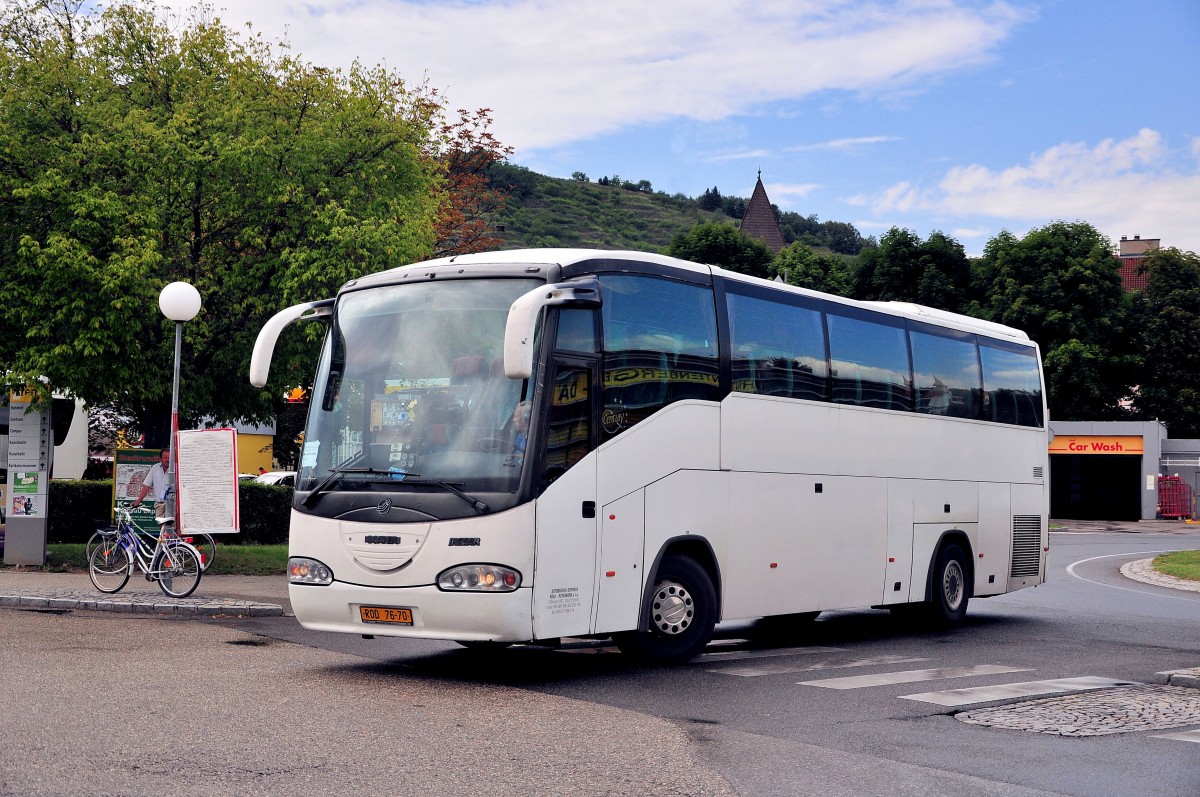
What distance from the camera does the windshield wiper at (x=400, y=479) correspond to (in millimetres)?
10000

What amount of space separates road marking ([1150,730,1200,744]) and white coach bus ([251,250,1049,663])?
4123 mm

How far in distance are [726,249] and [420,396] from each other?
62.6 meters

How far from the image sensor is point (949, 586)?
647 inches

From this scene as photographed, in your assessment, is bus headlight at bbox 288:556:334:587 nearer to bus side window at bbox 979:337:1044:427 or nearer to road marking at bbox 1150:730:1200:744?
road marking at bbox 1150:730:1200:744

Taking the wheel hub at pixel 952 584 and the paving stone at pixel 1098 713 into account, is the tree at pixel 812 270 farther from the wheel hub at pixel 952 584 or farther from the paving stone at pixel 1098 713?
the paving stone at pixel 1098 713

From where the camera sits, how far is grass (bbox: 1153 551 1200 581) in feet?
90.8

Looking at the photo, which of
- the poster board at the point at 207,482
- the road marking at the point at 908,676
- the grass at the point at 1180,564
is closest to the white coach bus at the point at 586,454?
the road marking at the point at 908,676

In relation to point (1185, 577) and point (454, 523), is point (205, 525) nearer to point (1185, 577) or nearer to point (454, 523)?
point (454, 523)

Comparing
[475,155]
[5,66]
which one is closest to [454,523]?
[5,66]

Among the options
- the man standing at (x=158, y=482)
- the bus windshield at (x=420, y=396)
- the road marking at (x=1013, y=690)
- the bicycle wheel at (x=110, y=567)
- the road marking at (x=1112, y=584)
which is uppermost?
the bus windshield at (x=420, y=396)

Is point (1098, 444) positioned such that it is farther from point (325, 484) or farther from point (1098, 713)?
point (325, 484)

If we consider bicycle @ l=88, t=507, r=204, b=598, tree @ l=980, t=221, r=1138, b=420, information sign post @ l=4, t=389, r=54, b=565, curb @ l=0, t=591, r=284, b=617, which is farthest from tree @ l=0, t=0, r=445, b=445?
tree @ l=980, t=221, r=1138, b=420

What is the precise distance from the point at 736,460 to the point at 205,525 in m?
7.98

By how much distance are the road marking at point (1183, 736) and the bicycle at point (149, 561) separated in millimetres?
11908
